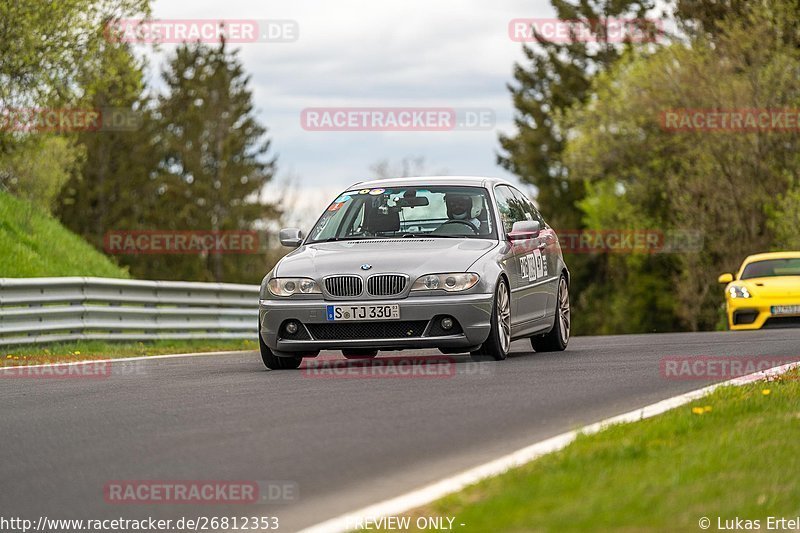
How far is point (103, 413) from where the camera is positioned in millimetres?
9195

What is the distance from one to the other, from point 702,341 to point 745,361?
3624 millimetres

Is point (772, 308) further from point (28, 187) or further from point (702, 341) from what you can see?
point (28, 187)

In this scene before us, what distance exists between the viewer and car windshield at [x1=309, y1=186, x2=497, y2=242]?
1295 centimetres

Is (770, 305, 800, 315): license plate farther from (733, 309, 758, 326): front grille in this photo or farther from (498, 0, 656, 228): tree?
(498, 0, 656, 228): tree

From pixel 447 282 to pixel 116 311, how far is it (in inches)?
314

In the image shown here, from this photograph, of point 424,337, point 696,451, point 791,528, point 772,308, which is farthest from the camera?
point 772,308

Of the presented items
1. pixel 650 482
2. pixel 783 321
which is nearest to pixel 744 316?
pixel 783 321

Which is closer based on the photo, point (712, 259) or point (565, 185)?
point (712, 259)

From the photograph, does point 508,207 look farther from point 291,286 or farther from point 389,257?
point 291,286

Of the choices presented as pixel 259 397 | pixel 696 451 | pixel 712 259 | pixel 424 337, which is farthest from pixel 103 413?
pixel 712 259

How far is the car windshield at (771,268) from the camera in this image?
23375 mm

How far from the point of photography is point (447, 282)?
1178 cm

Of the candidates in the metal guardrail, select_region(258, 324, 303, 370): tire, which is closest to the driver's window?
select_region(258, 324, 303, 370): tire

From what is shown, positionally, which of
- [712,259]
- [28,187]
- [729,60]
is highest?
[729,60]
